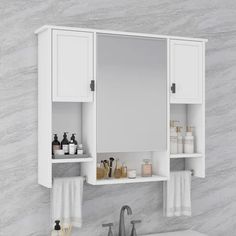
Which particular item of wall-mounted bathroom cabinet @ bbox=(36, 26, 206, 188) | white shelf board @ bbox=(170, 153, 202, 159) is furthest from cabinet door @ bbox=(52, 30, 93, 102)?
white shelf board @ bbox=(170, 153, 202, 159)

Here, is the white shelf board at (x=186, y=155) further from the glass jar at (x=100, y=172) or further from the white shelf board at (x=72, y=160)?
the white shelf board at (x=72, y=160)

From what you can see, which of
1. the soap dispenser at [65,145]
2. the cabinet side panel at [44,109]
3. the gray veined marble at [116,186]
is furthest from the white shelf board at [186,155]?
the cabinet side panel at [44,109]

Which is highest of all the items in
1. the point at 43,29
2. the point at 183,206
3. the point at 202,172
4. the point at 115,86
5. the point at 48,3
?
the point at 48,3

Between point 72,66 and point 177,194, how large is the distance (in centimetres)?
121

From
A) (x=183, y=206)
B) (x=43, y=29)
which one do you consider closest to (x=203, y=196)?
(x=183, y=206)

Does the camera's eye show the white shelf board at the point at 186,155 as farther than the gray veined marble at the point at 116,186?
Yes

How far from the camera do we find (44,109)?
2984mm

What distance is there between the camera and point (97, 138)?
300 centimetres

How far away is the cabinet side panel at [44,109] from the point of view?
2.90m

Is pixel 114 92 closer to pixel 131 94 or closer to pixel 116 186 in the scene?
pixel 131 94

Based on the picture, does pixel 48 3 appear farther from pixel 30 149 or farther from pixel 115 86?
pixel 30 149

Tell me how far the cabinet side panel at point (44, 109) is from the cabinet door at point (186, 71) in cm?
86

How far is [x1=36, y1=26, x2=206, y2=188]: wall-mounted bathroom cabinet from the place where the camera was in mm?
2934

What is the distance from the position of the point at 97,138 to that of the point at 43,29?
764 millimetres
